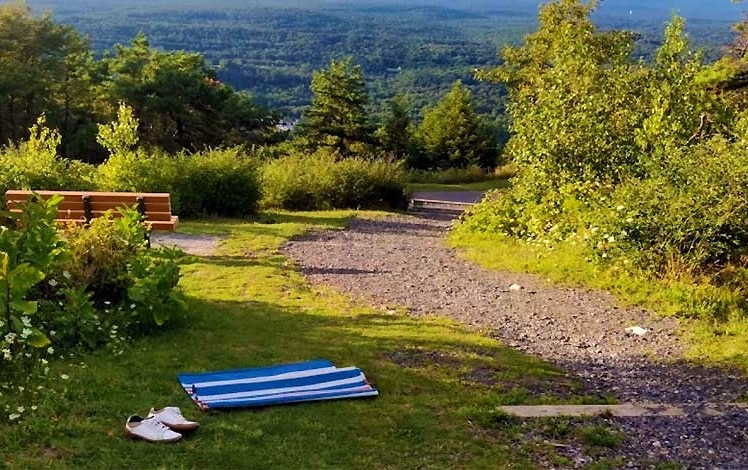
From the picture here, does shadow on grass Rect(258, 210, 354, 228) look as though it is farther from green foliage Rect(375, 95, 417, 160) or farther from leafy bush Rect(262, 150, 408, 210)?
green foliage Rect(375, 95, 417, 160)

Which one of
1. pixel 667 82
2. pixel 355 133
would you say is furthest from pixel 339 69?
pixel 667 82

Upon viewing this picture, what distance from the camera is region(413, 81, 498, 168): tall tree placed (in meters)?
42.9

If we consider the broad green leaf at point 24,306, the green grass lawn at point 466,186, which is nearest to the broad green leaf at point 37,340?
the broad green leaf at point 24,306

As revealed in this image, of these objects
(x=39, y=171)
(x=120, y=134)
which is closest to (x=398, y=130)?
(x=120, y=134)

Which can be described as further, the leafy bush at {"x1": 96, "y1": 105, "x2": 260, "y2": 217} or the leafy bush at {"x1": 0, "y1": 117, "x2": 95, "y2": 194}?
the leafy bush at {"x1": 96, "y1": 105, "x2": 260, "y2": 217}

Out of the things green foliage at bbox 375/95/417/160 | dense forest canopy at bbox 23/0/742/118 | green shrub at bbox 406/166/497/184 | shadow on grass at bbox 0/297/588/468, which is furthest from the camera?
dense forest canopy at bbox 23/0/742/118

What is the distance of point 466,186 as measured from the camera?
30.8m

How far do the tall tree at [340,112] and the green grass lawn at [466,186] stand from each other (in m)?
6.71

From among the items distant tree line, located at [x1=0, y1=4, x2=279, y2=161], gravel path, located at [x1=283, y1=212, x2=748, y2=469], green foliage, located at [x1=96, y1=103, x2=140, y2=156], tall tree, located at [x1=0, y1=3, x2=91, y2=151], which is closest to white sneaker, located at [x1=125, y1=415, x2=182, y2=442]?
gravel path, located at [x1=283, y1=212, x2=748, y2=469]

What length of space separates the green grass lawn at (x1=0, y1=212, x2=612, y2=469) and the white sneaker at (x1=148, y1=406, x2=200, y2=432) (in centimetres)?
7

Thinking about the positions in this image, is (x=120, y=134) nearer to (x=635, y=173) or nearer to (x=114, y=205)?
(x=114, y=205)

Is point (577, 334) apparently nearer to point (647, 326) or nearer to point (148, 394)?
point (647, 326)

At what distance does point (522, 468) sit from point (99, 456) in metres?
2.07

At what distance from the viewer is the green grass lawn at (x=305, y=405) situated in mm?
3822
